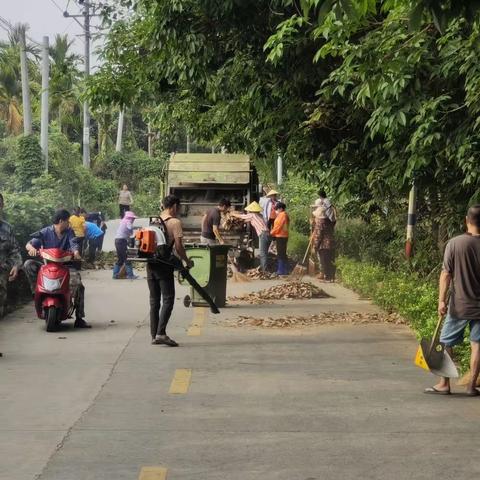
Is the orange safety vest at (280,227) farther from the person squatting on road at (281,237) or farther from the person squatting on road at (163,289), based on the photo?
the person squatting on road at (163,289)

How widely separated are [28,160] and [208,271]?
21.9 meters

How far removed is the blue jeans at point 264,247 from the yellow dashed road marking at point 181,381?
11670 mm

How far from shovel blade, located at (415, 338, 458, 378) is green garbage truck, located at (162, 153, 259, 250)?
15.4m

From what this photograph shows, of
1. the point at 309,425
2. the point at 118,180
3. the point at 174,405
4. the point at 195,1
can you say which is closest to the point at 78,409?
the point at 174,405

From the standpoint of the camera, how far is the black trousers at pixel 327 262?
21.1 meters

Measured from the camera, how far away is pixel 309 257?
74.0 feet

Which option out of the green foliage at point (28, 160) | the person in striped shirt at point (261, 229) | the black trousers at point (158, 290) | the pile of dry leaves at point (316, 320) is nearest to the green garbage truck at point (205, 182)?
the person in striped shirt at point (261, 229)

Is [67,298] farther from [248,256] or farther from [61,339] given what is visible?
[248,256]

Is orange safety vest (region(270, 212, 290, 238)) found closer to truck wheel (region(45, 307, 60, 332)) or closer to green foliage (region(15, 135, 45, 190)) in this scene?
truck wheel (region(45, 307, 60, 332))

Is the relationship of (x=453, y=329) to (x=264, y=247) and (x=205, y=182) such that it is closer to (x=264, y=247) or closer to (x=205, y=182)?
(x=264, y=247)

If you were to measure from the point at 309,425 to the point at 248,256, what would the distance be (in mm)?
15378

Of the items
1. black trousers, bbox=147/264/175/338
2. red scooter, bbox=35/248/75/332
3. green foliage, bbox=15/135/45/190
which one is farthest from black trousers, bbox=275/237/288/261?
green foliage, bbox=15/135/45/190

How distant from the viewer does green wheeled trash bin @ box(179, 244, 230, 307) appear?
15375mm

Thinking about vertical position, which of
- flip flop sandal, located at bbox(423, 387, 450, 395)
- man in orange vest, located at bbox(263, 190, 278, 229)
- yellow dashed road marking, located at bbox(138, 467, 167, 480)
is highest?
man in orange vest, located at bbox(263, 190, 278, 229)
